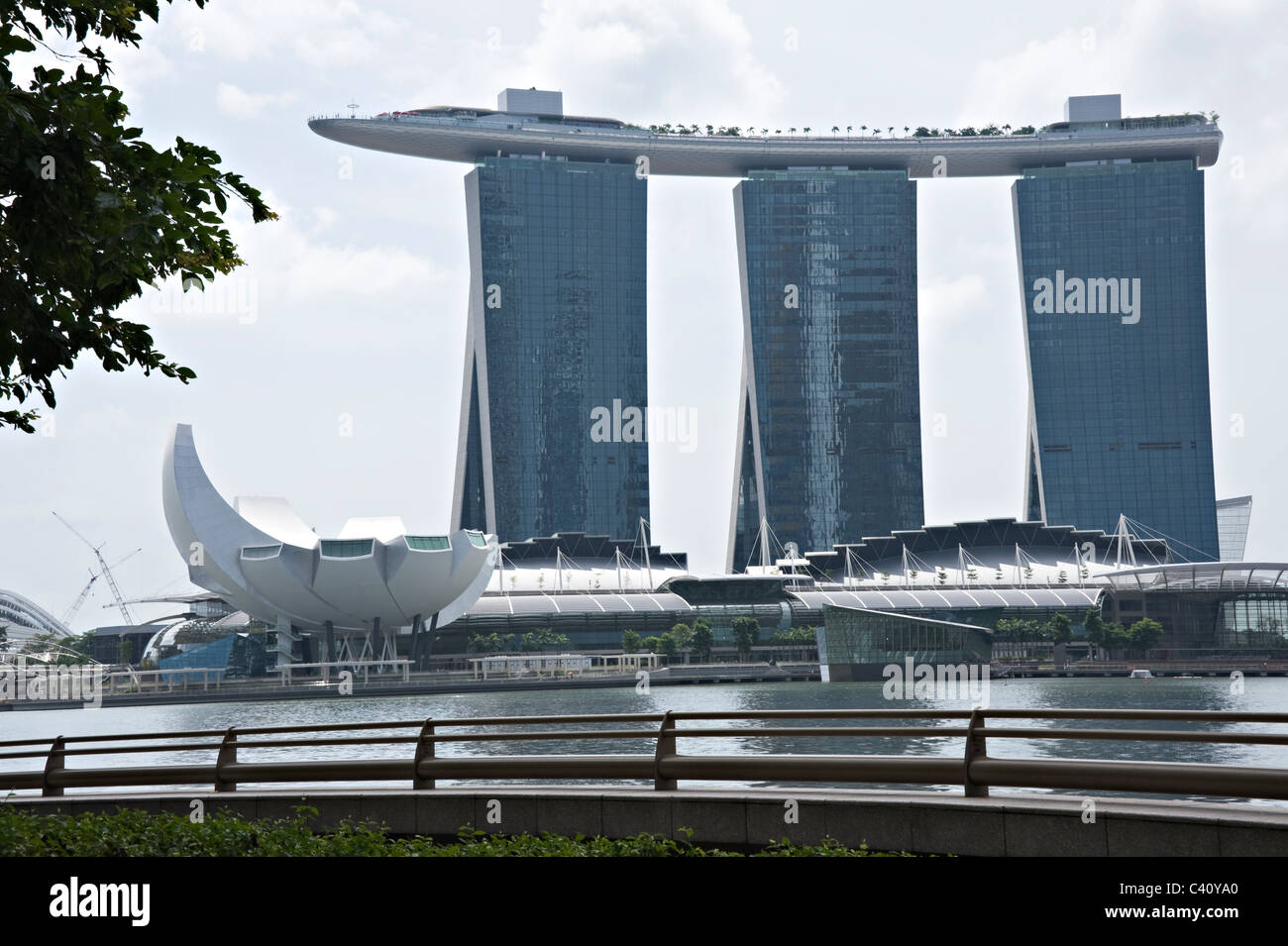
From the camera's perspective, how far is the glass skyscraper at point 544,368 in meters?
191

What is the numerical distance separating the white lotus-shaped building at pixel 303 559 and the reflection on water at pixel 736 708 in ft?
51.0

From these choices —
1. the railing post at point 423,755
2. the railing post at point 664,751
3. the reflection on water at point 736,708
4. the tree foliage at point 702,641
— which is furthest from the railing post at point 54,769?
the tree foliage at point 702,641

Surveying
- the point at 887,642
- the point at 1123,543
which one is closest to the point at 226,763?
the point at 887,642

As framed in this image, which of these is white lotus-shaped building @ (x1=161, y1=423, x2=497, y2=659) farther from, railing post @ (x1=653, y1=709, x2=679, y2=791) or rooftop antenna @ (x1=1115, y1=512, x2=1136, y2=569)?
railing post @ (x1=653, y1=709, x2=679, y2=791)

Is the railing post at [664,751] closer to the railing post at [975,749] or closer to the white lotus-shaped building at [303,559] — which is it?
the railing post at [975,749]

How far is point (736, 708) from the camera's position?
290ft

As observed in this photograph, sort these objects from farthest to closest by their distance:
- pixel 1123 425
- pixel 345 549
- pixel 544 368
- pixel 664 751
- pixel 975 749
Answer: pixel 1123 425 → pixel 544 368 → pixel 345 549 → pixel 664 751 → pixel 975 749

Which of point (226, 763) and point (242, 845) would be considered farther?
point (226, 763)

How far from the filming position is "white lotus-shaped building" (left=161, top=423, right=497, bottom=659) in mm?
134375

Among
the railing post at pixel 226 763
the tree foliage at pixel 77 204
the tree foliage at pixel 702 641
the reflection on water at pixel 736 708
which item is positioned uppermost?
the tree foliage at pixel 77 204

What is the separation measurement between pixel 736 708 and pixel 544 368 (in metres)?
109

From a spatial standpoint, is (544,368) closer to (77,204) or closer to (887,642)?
(887,642)
